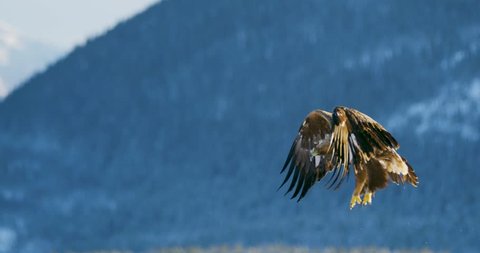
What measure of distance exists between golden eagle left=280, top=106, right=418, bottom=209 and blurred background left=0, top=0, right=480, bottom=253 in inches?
3607

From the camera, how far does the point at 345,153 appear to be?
20.4 meters

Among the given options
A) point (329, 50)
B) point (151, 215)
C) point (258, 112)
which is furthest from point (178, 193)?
point (329, 50)

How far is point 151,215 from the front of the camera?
137000mm

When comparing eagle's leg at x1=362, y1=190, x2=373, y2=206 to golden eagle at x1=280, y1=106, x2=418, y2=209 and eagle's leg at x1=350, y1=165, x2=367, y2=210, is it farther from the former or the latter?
eagle's leg at x1=350, y1=165, x2=367, y2=210

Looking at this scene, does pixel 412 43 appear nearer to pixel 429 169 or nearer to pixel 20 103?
pixel 429 169

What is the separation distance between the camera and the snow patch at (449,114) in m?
122

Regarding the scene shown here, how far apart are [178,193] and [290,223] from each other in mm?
18530

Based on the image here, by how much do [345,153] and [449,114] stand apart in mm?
105860

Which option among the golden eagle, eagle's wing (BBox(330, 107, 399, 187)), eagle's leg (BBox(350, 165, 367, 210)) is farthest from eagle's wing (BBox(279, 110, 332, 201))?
eagle's leg (BBox(350, 165, 367, 210))

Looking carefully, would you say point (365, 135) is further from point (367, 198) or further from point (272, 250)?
point (272, 250)

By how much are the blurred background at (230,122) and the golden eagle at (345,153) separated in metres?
91.6

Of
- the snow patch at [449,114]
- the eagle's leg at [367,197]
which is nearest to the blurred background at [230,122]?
the snow patch at [449,114]

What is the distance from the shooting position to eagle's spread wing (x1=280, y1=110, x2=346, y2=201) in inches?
819

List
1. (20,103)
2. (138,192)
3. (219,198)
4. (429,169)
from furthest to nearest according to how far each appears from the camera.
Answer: (20,103)
(138,192)
(219,198)
(429,169)
